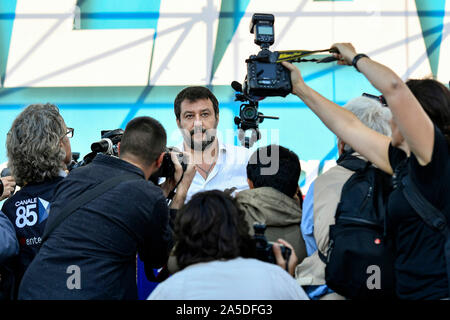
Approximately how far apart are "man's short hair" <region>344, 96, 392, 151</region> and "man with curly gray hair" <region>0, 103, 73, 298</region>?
4.29 ft

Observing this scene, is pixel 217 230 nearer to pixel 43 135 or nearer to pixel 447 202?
pixel 447 202

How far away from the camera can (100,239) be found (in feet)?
6.24

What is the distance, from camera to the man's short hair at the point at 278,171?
A: 2.13 meters

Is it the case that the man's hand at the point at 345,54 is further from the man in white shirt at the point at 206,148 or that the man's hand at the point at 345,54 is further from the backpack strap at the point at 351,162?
the man in white shirt at the point at 206,148

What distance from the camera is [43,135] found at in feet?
7.91

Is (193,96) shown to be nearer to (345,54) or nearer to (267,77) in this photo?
(267,77)

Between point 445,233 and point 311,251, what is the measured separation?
1.98ft

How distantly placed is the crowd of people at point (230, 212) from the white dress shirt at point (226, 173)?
1.68 ft

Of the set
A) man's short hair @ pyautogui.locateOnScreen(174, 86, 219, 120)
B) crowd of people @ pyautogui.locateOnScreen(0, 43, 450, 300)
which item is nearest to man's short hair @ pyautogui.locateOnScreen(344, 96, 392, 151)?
crowd of people @ pyautogui.locateOnScreen(0, 43, 450, 300)

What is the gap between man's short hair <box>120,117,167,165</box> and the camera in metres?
2.15

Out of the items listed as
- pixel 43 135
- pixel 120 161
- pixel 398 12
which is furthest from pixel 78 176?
pixel 398 12

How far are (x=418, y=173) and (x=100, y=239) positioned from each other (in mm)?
1111

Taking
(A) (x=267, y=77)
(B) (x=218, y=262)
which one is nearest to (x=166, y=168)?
(A) (x=267, y=77)

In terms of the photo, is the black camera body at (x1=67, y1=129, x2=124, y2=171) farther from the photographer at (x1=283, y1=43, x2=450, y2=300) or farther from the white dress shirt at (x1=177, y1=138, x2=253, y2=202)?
the photographer at (x1=283, y1=43, x2=450, y2=300)
